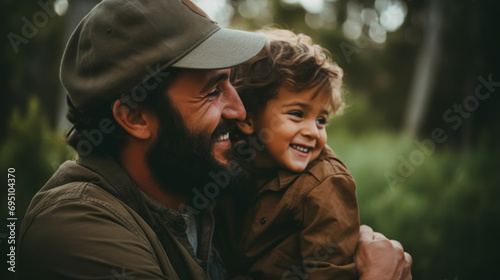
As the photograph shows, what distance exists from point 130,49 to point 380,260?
1.60 metres

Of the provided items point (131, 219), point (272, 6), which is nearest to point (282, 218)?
point (131, 219)

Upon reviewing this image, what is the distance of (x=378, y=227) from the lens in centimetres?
489

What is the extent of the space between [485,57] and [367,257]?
907 centimetres

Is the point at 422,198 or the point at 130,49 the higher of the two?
the point at 130,49

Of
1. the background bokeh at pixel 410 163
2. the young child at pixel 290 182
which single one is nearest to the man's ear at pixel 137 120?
the young child at pixel 290 182

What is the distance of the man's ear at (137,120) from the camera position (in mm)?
2014

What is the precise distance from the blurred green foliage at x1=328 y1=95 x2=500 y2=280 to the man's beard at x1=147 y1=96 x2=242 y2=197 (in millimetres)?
3346

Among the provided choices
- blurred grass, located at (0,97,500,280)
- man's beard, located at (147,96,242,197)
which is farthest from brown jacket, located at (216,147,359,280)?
blurred grass, located at (0,97,500,280)

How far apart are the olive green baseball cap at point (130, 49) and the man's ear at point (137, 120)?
114 millimetres

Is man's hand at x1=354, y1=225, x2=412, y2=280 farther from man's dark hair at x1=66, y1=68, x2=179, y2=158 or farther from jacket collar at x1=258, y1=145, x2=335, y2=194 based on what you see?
man's dark hair at x1=66, y1=68, x2=179, y2=158

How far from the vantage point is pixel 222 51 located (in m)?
2.04

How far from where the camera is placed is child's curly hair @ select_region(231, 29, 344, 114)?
2496 mm

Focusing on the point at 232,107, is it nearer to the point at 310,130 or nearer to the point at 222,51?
the point at 222,51

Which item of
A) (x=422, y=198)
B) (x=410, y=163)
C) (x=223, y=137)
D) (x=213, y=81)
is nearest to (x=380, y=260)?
(x=223, y=137)
